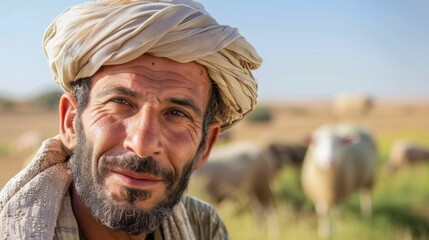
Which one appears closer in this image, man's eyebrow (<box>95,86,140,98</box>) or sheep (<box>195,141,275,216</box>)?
Result: man's eyebrow (<box>95,86,140,98</box>)

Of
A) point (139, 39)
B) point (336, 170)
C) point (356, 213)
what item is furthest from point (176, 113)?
point (356, 213)

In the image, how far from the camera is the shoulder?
2729 mm

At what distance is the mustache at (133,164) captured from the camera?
2057 millimetres

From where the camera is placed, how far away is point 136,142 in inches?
80.8

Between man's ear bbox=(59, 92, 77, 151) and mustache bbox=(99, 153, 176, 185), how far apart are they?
259 mm

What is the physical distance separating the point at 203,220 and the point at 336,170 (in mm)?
8172

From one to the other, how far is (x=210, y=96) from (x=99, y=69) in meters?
0.41

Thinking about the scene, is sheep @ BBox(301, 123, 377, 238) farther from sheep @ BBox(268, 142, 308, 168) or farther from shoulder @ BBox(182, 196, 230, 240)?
shoulder @ BBox(182, 196, 230, 240)

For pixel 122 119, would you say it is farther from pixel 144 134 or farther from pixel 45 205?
pixel 45 205

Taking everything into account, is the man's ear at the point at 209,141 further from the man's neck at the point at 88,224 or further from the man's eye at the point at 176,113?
the man's neck at the point at 88,224

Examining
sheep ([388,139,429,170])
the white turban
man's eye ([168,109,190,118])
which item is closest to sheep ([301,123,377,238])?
sheep ([388,139,429,170])

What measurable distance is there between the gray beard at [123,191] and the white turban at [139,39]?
0.74ft

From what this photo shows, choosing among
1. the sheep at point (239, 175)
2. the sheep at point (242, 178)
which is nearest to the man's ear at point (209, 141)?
the sheep at point (242, 178)

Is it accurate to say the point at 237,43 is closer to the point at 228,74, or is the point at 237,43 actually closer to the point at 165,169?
the point at 228,74
